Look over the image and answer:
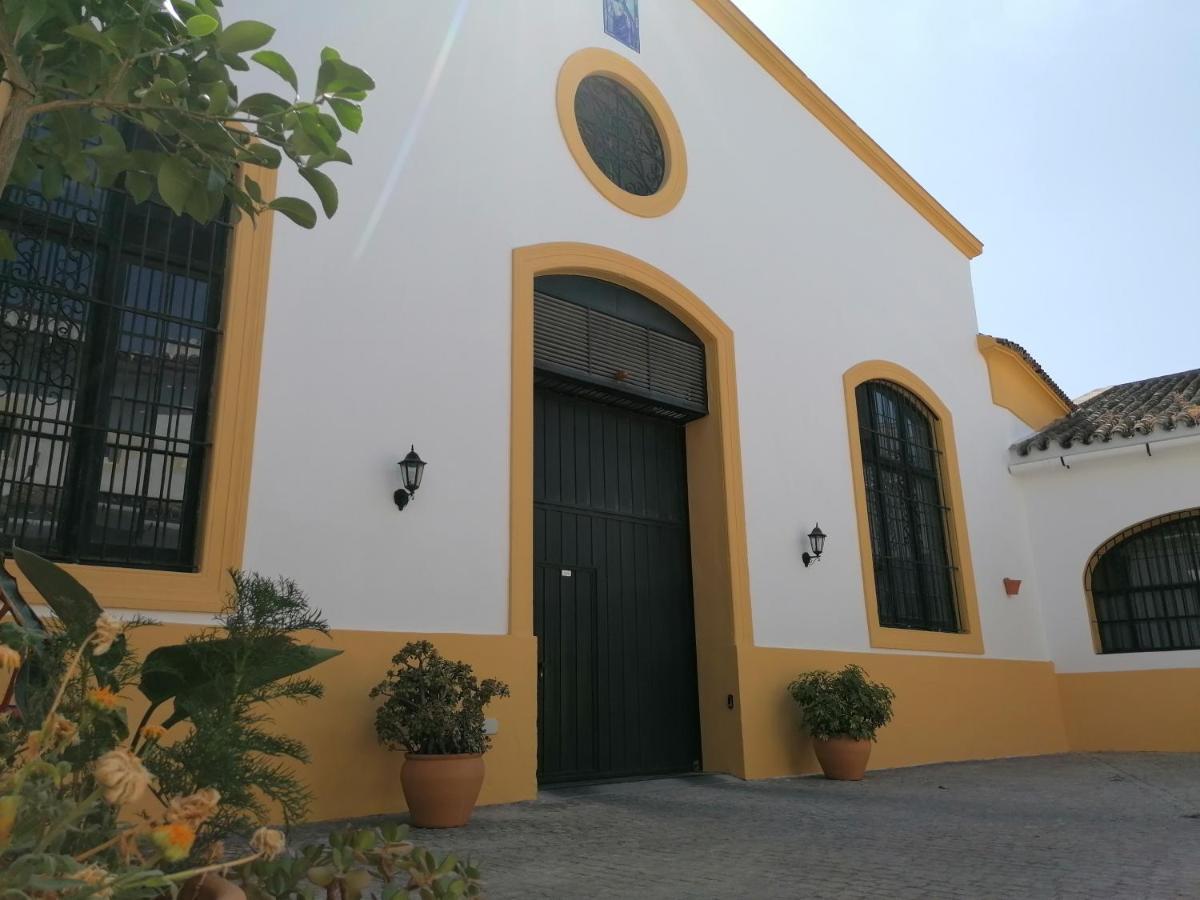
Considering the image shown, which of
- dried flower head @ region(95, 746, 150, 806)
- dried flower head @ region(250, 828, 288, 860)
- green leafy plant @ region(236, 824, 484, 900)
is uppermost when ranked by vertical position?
dried flower head @ region(95, 746, 150, 806)

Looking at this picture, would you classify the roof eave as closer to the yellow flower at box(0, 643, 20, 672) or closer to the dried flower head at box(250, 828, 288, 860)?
the dried flower head at box(250, 828, 288, 860)

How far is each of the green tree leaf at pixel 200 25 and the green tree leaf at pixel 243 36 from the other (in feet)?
0.12

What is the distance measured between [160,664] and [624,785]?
5567 mm

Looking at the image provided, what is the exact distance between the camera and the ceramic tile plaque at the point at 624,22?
28.9 feet

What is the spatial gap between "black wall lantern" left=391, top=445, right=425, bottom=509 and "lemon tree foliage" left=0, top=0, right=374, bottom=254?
3.27 meters

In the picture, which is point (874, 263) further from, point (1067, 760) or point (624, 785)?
point (624, 785)

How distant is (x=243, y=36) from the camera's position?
93.3 inches

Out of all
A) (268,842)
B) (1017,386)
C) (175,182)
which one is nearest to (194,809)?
(268,842)

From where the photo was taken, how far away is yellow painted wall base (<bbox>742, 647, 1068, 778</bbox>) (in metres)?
7.96

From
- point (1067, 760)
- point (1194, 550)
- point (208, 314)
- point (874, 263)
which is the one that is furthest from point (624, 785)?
point (1194, 550)

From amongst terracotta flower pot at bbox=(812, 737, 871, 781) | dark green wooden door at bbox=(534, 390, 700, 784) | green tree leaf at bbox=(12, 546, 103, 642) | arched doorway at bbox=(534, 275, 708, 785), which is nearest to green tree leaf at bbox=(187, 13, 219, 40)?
green tree leaf at bbox=(12, 546, 103, 642)

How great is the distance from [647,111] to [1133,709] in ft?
30.4

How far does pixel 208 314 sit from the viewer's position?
5625 millimetres

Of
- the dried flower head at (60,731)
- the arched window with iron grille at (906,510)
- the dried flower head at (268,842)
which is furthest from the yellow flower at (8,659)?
the arched window with iron grille at (906,510)
